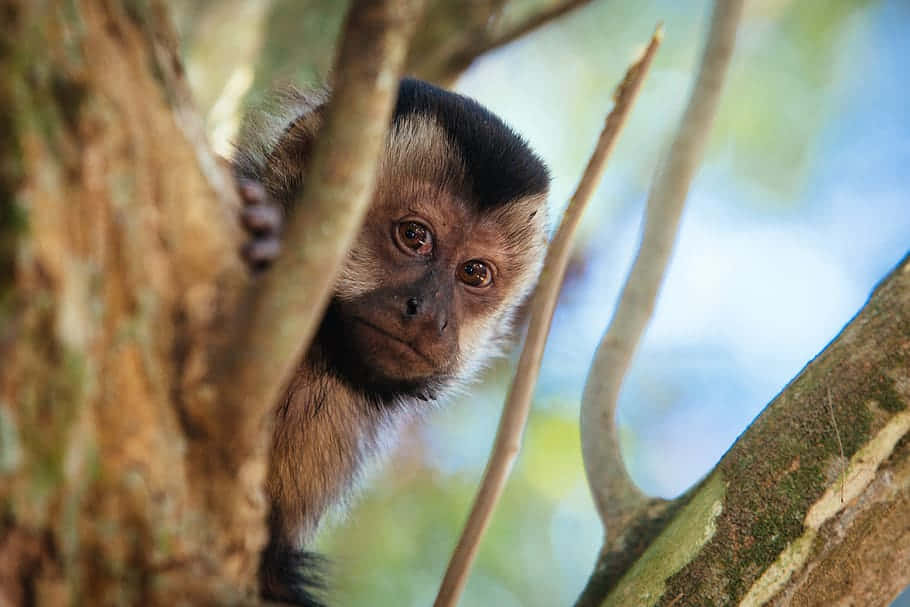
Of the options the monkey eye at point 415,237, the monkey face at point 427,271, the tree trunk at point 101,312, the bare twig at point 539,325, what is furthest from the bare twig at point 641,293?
the tree trunk at point 101,312

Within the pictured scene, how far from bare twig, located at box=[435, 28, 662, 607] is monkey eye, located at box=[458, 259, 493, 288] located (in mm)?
1223

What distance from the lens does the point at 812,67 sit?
8.41 metres

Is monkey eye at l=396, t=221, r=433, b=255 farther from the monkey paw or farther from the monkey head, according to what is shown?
the monkey paw

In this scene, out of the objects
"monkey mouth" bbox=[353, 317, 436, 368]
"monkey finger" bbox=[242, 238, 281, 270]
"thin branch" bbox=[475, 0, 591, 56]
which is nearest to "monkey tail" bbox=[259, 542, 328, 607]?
"monkey mouth" bbox=[353, 317, 436, 368]

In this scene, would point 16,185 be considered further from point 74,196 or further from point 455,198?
point 455,198

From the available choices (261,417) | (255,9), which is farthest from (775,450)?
(255,9)

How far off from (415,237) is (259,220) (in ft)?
6.54

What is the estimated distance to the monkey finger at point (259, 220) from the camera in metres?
1.65

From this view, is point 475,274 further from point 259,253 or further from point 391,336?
point 259,253

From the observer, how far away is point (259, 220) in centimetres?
169

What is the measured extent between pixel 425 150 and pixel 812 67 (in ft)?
19.6

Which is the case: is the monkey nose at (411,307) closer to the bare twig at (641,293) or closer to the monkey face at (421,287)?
the monkey face at (421,287)

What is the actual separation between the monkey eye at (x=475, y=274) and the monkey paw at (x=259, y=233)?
217 cm

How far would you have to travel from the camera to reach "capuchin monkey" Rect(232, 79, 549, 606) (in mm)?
3396
